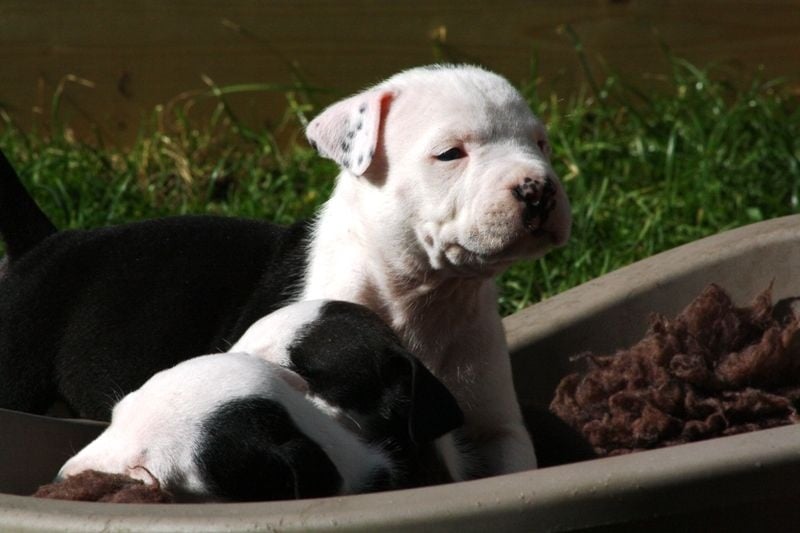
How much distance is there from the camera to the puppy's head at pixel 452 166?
288 centimetres

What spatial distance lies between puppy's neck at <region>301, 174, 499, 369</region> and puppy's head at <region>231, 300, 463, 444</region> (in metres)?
0.50

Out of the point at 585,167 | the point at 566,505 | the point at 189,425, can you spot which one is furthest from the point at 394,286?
the point at 585,167

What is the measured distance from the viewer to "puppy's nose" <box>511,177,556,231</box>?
9.33 ft

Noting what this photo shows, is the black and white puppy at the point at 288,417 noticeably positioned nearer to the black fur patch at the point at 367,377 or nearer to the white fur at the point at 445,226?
the black fur patch at the point at 367,377

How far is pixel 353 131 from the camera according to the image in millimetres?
3150

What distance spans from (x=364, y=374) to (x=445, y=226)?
504mm

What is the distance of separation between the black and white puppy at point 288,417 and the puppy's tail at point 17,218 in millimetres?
1222

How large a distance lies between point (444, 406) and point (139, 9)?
12.1 ft

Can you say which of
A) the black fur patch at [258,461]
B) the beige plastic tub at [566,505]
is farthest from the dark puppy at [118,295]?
the beige plastic tub at [566,505]

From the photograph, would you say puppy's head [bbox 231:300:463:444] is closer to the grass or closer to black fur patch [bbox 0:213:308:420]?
black fur patch [bbox 0:213:308:420]

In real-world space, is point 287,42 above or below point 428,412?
below

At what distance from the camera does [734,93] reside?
19.2 feet

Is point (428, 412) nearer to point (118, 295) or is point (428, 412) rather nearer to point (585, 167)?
point (118, 295)

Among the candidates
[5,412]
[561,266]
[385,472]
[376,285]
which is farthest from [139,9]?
[385,472]
